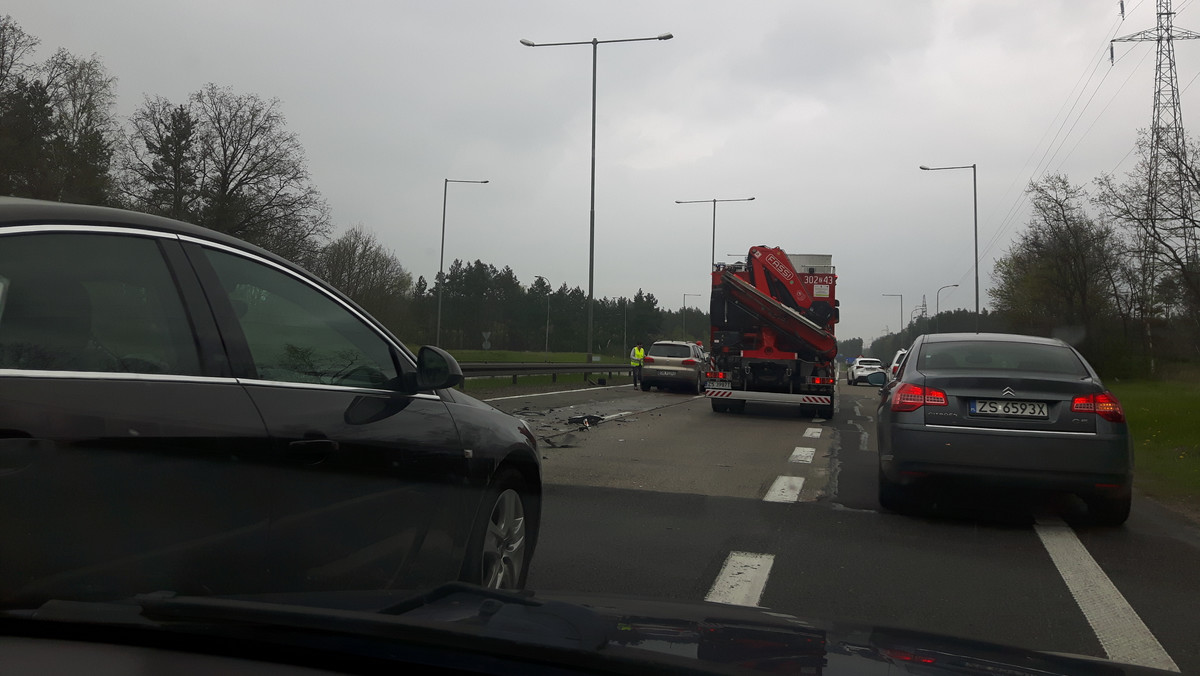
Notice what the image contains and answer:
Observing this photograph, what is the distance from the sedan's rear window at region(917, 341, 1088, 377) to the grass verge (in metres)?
2.14

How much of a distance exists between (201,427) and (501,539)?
1.86 m

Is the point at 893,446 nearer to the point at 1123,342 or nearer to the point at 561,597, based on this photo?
the point at 561,597

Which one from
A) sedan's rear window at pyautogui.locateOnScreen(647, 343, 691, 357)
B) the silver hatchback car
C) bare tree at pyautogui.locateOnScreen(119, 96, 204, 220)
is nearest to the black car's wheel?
the silver hatchback car

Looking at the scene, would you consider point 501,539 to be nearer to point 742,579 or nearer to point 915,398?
point 742,579

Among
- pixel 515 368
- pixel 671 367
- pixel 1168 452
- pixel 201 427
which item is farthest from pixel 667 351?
pixel 201 427

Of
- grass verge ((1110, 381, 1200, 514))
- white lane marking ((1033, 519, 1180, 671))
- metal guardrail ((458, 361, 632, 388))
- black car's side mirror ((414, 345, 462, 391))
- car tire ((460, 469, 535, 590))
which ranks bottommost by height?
white lane marking ((1033, 519, 1180, 671))

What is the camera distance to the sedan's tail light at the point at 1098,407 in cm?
671

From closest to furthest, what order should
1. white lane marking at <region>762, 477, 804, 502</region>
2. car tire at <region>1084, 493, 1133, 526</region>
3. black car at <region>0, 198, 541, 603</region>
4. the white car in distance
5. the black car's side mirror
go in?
black car at <region>0, 198, 541, 603</region>, the black car's side mirror, car tire at <region>1084, 493, 1133, 526</region>, white lane marking at <region>762, 477, 804, 502</region>, the white car in distance

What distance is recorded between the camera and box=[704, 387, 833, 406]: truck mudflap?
18.7m

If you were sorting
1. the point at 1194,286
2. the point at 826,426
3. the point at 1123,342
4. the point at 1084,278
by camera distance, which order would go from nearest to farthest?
1. the point at 826,426
2. the point at 1194,286
3. the point at 1123,342
4. the point at 1084,278

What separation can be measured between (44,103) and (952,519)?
1446 inches

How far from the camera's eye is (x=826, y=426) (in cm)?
1752

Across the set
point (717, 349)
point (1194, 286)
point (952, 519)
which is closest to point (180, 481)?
point (952, 519)

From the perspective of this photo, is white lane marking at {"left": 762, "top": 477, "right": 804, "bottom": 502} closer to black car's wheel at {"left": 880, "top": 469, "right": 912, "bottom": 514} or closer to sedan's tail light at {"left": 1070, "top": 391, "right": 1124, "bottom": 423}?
black car's wheel at {"left": 880, "top": 469, "right": 912, "bottom": 514}
